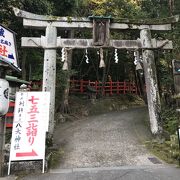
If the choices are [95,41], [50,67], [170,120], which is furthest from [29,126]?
[170,120]

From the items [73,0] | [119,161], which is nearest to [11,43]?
[119,161]

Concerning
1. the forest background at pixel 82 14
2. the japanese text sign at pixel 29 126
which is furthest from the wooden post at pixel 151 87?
the japanese text sign at pixel 29 126

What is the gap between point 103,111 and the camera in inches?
679

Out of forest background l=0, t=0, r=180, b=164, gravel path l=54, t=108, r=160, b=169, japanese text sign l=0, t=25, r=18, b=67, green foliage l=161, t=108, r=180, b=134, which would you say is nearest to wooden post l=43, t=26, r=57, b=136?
gravel path l=54, t=108, r=160, b=169

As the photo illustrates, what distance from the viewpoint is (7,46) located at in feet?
20.2

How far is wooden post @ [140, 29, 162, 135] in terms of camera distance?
9.23 metres

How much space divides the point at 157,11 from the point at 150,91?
7.59m

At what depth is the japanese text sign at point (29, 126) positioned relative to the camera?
6477 millimetres

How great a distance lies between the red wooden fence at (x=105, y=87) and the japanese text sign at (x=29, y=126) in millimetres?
11788

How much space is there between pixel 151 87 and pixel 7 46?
5.68 m

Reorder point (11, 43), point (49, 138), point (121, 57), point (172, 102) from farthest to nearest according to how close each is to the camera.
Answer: point (121, 57) < point (172, 102) < point (49, 138) < point (11, 43)

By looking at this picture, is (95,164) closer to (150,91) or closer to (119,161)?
(119,161)

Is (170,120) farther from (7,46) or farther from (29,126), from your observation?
(7,46)

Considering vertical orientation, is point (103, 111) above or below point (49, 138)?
above
